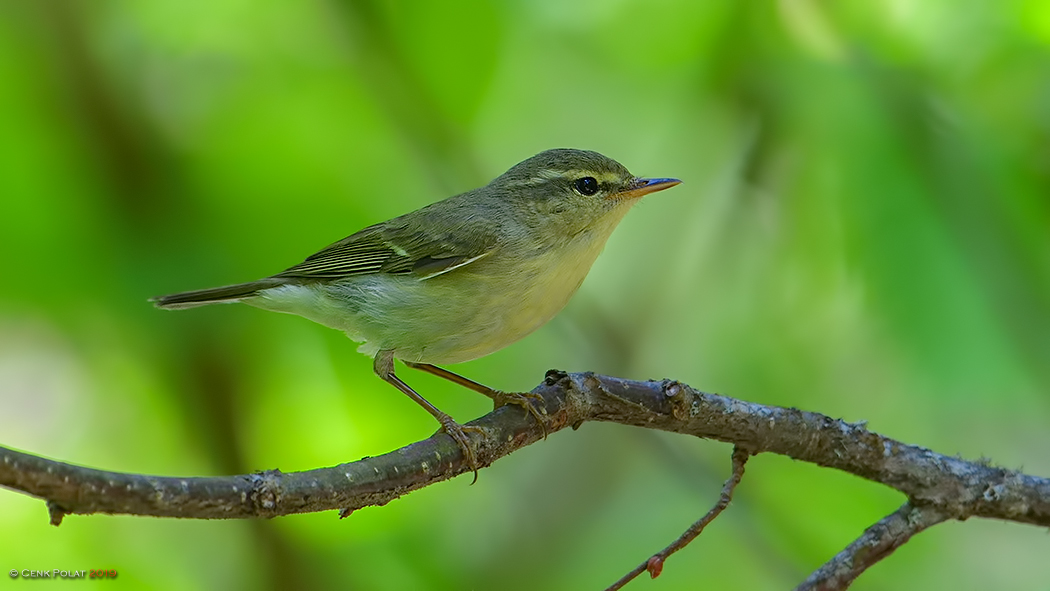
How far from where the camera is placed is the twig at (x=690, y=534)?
229 cm

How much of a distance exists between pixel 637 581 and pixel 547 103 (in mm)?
2596

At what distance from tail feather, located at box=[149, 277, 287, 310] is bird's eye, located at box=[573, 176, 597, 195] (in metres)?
1.43

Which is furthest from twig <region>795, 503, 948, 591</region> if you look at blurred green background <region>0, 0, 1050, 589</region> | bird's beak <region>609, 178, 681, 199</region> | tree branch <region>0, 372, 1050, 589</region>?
bird's beak <region>609, 178, 681, 199</region>

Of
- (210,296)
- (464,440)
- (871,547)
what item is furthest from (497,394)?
(871,547)

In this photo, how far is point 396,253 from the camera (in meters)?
3.95

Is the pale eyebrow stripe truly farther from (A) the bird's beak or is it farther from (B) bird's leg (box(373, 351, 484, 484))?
(B) bird's leg (box(373, 351, 484, 484))

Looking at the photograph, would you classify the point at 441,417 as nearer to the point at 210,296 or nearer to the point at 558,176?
the point at 210,296

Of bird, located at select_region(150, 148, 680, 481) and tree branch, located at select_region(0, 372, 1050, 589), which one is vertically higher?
bird, located at select_region(150, 148, 680, 481)

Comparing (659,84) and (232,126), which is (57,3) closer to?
(232,126)

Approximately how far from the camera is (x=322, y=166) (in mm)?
4062

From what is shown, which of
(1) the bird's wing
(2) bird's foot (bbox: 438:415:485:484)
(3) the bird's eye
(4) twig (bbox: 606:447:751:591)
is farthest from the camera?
(3) the bird's eye

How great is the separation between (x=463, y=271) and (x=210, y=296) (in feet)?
3.55

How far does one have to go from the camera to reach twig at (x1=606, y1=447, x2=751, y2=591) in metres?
2.29

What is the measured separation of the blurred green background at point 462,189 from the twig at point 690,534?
3.85 ft
